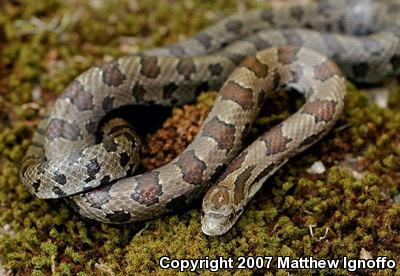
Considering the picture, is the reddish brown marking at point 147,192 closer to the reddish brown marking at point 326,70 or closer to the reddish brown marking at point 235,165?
the reddish brown marking at point 235,165

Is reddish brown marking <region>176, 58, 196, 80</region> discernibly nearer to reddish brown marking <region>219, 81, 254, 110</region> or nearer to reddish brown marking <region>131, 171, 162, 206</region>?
reddish brown marking <region>219, 81, 254, 110</region>

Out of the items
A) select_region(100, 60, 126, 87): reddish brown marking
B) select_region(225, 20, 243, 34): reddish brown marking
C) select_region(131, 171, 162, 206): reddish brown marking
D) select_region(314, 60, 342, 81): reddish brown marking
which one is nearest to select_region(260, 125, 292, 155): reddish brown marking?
select_region(314, 60, 342, 81): reddish brown marking

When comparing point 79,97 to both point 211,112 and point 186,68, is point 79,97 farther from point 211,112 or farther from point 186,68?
point 211,112

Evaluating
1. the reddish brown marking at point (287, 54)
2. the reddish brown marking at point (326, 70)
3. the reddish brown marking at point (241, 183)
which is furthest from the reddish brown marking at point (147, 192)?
the reddish brown marking at point (326, 70)

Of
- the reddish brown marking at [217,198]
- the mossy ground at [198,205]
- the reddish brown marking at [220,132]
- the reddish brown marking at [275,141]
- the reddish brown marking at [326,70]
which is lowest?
the mossy ground at [198,205]

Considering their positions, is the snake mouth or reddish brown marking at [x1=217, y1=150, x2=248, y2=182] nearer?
the snake mouth

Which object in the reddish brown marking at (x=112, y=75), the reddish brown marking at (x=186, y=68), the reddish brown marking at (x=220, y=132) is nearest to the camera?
the reddish brown marking at (x=220, y=132)
